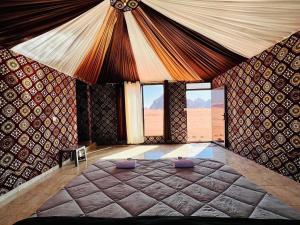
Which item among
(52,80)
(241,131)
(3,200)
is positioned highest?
(52,80)

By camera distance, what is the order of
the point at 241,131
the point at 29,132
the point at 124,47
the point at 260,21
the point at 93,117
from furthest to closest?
the point at 93,117
the point at 241,131
the point at 124,47
the point at 29,132
the point at 260,21

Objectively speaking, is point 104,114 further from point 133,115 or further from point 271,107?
point 271,107

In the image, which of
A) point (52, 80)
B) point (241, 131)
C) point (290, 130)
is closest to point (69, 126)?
point (52, 80)

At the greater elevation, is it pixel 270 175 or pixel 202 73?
pixel 202 73

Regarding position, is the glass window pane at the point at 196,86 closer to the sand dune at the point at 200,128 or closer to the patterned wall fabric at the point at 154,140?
the sand dune at the point at 200,128

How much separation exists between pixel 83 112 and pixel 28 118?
2940 millimetres

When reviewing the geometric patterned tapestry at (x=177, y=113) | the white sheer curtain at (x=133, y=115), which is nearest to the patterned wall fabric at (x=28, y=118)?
the white sheer curtain at (x=133, y=115)

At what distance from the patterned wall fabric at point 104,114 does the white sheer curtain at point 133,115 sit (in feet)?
1.49

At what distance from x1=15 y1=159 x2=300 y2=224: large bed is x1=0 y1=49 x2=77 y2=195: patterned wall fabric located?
1.54 m

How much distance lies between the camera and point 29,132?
11.3 ft

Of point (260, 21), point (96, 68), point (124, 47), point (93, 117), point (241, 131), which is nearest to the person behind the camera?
point (260, 21)

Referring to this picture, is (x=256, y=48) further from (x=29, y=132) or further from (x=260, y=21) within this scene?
(x=29, y=132)

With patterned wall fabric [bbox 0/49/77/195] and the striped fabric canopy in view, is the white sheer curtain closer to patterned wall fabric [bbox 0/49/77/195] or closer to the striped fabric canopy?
the striped fabric canopy

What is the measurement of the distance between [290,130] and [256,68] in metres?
1.46
